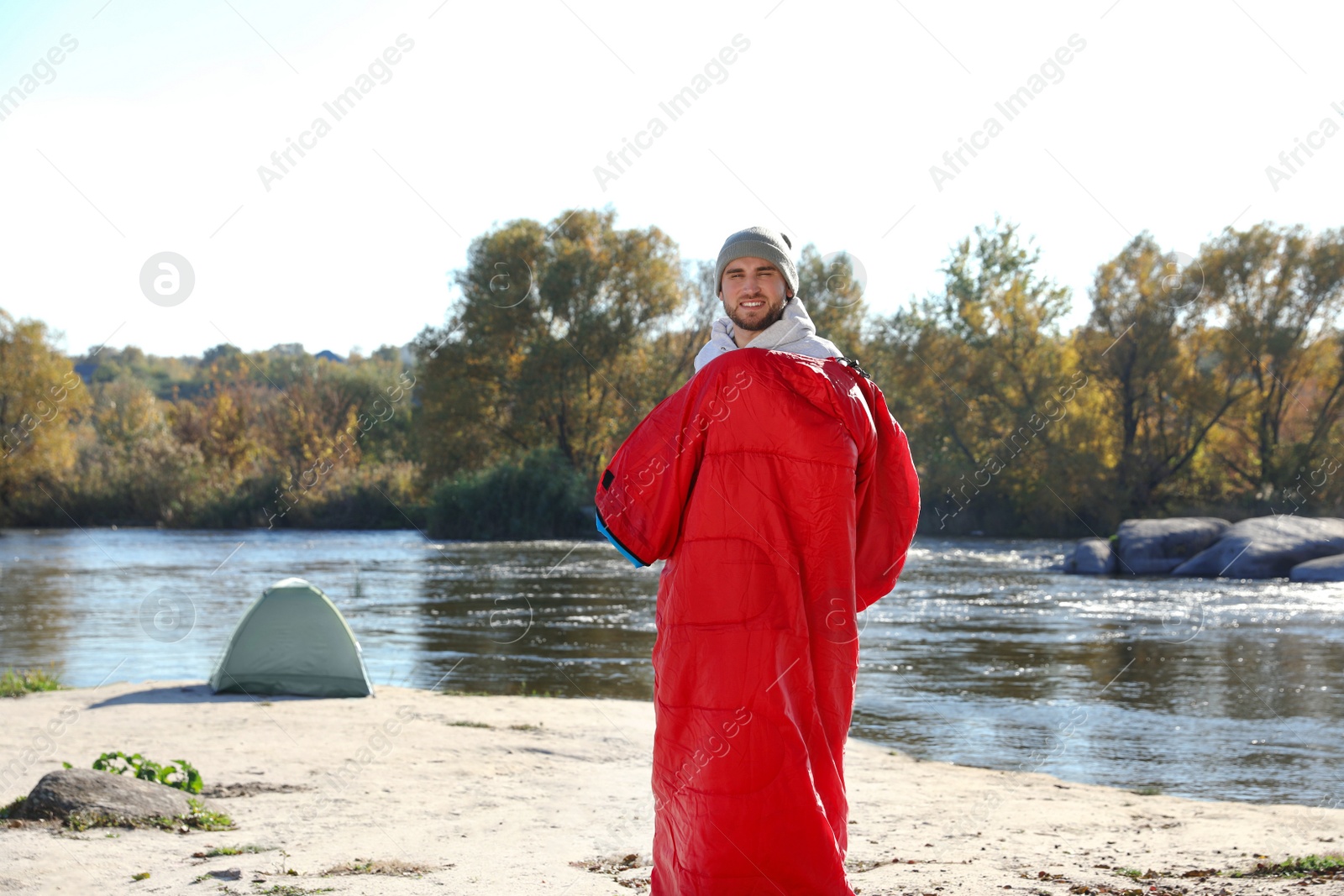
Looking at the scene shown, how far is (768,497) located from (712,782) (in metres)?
0.81

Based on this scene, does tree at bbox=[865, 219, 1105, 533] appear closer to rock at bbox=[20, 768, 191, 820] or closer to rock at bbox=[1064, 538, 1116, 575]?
rock at bbox=[1064, 538, 1116, 575]

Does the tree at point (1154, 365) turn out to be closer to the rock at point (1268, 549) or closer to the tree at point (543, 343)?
the rock at point (1268, 549)

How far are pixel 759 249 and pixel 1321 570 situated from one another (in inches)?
901

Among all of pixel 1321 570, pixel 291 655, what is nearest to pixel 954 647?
pixel 291 655

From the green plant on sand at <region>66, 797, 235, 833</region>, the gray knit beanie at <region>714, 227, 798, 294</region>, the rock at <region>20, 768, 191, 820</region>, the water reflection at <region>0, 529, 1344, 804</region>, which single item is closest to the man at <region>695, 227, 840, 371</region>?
the gray knit beanie at <region>714, 227, 798, 294</region>

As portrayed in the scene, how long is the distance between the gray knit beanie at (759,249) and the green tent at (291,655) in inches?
309

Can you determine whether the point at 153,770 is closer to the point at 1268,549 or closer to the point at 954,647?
the point at 954,647

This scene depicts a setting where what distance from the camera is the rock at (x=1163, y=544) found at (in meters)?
25.1

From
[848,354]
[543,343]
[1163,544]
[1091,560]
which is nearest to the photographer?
[1091,560]

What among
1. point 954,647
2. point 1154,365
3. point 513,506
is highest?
point 1154,365

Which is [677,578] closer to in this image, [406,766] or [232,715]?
[406,766]

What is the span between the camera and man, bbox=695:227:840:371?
3357 mm

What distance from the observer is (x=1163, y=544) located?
2528 cm

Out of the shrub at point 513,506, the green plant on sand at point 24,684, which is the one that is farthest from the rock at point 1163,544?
the green plant on sand at point 24,684
